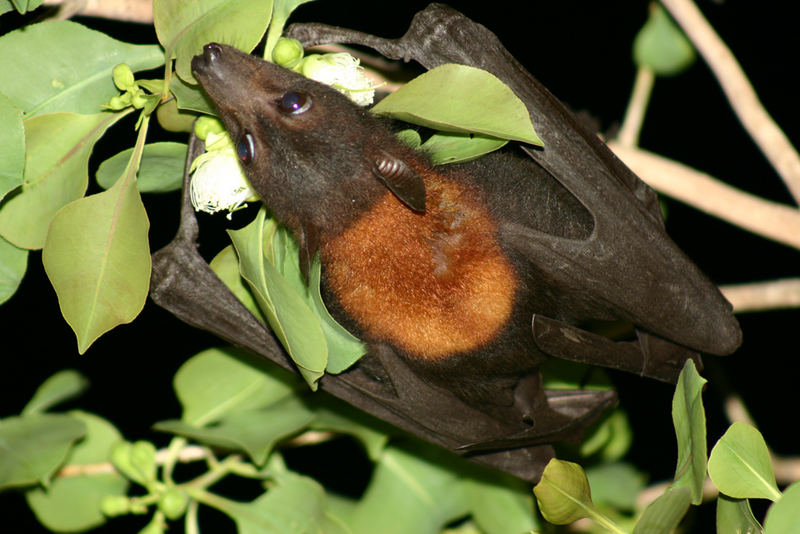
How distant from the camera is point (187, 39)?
2188mm

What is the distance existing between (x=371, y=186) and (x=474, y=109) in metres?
0.54

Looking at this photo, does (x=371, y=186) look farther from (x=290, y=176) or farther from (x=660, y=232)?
(x=660, y=232)

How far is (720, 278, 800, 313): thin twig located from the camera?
128 inches

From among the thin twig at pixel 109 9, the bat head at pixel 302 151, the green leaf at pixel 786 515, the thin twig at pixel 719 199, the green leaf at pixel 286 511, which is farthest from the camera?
the thin twig at pixel 719 199

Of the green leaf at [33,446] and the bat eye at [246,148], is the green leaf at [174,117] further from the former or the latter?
the green leaf at [33,446]

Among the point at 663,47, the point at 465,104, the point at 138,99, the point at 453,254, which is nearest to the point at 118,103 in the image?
the point at 138,99

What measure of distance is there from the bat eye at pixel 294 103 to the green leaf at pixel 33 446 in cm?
129

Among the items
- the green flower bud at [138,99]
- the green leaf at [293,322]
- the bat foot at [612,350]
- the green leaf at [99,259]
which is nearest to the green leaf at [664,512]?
the bat foot at [612,350]

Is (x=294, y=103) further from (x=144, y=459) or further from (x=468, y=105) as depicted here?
(x=144, y=459)

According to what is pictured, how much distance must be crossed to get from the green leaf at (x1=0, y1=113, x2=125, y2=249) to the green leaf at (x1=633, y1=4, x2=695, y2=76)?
2.20 meters

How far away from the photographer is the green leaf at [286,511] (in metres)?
2.79

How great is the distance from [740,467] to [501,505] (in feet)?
4.00

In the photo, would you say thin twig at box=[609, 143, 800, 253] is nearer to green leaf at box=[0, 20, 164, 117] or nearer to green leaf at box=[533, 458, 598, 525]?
green leaf at box=[533, 458, 598, 525]

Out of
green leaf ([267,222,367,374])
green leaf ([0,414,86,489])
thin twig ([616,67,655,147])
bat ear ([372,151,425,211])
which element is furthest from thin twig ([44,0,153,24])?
thin twig ([616,67,655,147])
